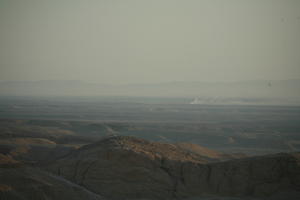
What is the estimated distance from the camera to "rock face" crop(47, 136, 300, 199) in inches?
548

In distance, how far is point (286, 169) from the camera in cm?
1451

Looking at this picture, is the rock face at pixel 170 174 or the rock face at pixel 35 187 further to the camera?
the rock face at pixel 170 174

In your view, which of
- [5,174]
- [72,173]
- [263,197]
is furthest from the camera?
[72,173]

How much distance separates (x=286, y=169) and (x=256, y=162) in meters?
0.96

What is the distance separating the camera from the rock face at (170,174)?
13.9m

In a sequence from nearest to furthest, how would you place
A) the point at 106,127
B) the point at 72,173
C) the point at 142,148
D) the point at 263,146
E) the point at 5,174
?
the point at 5,174 < the point at 72,173 < the point at 142,148 < the point at 263,146 < the point at 106,127

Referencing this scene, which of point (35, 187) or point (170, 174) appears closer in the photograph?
point (35, 187)

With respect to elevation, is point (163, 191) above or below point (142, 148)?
below

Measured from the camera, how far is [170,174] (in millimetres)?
14680

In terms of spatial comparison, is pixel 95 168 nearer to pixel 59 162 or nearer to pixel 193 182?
pixel 59 162

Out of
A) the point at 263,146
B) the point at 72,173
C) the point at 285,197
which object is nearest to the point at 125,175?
the point at 72,173

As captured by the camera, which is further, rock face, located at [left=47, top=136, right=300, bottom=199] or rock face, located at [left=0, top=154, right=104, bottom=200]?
rock face, located at [left=47, top=136, right=300, bottom=199]

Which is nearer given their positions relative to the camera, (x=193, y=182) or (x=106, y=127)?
(x=193, y=182)

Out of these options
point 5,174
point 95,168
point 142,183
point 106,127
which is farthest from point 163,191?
point 106,127
